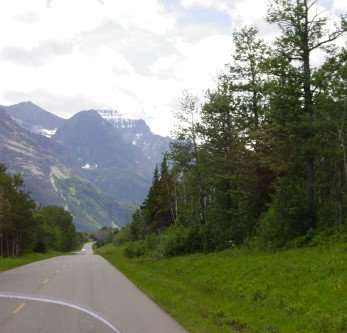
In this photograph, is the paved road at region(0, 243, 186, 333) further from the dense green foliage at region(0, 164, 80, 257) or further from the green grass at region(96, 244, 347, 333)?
the dense green foliage at region(0, 164, 80, 257)

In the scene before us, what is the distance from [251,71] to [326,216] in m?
Result: 13.3

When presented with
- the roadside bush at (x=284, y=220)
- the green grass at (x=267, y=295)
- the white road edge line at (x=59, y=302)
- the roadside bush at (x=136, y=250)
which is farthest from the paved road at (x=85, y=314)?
the roadside bush at (x=136, y=250)

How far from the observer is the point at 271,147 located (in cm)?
3191

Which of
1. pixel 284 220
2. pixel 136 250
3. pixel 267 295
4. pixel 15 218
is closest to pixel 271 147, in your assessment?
pixel 284 220

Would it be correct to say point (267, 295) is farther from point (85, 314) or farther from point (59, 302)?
point (59, 302)

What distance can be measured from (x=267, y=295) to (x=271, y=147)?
1674 centimetres

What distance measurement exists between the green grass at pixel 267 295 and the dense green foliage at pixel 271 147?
5533 millimetres

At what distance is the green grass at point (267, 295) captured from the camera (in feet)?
38.4

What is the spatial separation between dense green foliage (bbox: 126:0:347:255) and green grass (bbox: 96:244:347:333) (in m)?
5.53

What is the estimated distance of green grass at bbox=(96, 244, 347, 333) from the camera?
1170 cm

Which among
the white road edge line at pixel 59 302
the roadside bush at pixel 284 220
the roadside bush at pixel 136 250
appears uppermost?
the roadside bush at pixel 284 220

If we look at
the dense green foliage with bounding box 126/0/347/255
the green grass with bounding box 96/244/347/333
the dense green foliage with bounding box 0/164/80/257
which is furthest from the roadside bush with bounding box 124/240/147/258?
the green grass with bounding box 96/244/347/333

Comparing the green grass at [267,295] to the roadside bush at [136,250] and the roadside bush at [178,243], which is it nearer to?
the roadside bush at [178,243]

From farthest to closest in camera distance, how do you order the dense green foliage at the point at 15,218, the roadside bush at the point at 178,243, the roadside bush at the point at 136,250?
the dense green foliage at the point at 15,218 < the roadside bush at the point at 136,250 < the roadside bush at the point at 178,243
